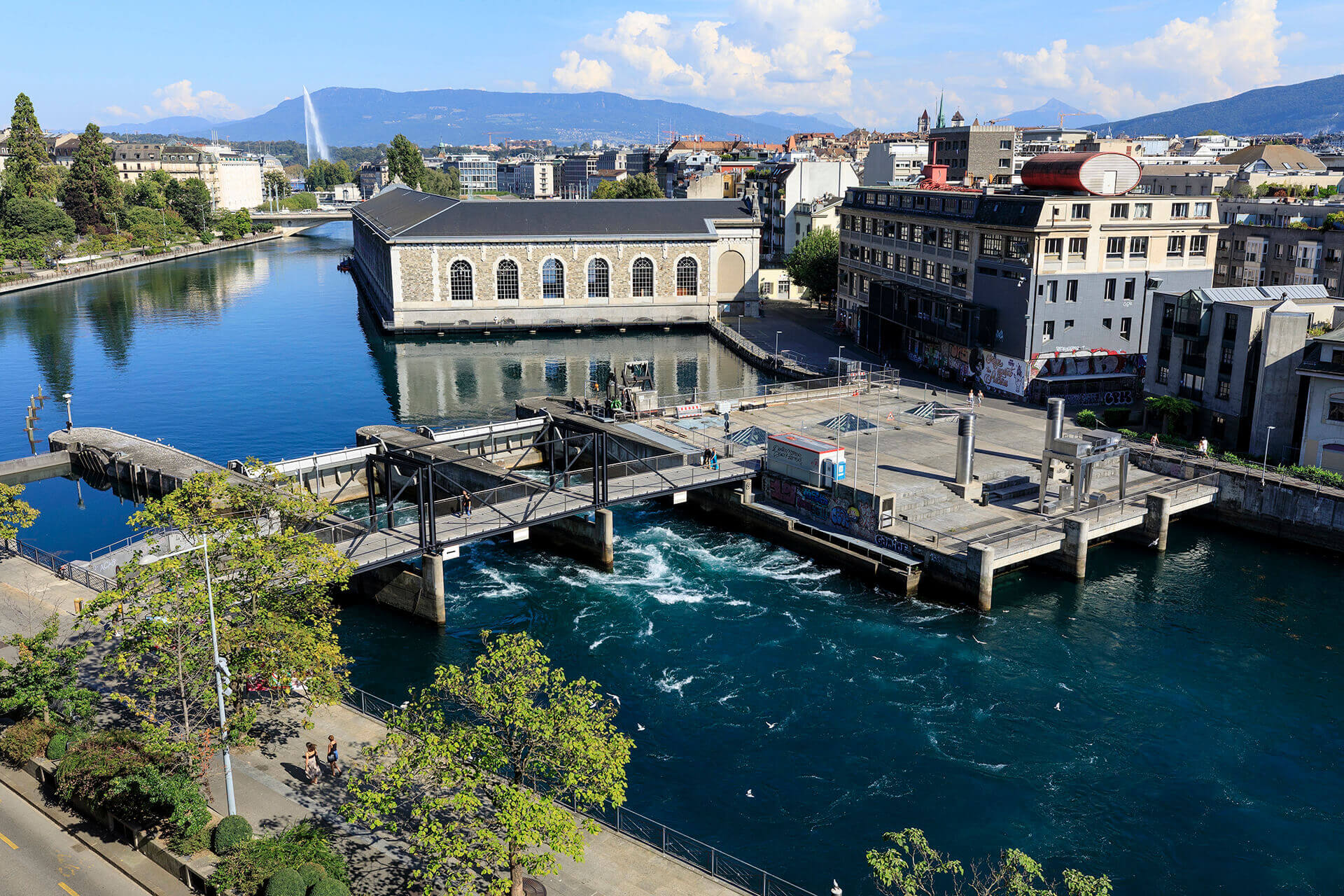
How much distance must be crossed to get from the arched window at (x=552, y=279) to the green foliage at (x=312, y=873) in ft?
370

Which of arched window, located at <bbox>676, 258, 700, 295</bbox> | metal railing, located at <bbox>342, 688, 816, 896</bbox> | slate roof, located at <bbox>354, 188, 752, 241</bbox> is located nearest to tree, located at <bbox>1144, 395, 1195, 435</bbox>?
metal railing, located at <bbox>342, 688, 816, 896</bbox>

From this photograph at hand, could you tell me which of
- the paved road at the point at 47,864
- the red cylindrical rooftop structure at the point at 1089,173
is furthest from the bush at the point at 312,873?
the red cylindrical rooftop structure at the point at 1089,173

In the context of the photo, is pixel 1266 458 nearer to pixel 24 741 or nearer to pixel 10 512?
pixel 24 741

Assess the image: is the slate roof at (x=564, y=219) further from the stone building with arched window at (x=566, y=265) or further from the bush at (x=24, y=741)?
the bush at (x=24, y=741)

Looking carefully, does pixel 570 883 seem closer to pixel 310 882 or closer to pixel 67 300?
→ pixel 310 882

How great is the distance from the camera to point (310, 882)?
25.9 meters

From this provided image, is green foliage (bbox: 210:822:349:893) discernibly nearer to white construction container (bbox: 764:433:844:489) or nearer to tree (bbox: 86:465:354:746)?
tree (bbox: 86:465:354:746)

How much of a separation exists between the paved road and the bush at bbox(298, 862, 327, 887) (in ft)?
15.5

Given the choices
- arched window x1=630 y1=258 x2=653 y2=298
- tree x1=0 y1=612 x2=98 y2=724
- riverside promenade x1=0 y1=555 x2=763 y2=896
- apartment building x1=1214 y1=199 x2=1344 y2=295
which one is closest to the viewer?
riverside promenade x1=0 y1=555 x2=763 y2=896

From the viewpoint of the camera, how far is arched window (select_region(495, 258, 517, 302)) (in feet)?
436

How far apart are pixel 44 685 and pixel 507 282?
104391 mm

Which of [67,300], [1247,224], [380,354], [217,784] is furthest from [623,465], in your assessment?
[67,300]

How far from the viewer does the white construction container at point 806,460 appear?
58.2m

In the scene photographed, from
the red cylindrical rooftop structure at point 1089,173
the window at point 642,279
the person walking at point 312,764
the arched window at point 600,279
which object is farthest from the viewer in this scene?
the window at point 642,279
